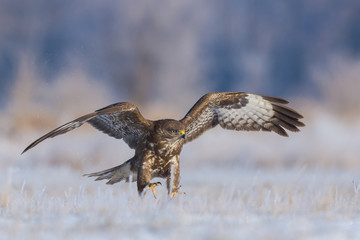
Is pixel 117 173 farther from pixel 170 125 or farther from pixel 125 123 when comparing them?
pixel 170 125

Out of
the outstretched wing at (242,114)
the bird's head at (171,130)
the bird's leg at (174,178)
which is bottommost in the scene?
the bird's leg at (174,178)

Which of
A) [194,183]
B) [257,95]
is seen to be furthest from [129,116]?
[194,183]

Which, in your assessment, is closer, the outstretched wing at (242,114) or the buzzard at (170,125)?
→ the buzzard at (170,125)

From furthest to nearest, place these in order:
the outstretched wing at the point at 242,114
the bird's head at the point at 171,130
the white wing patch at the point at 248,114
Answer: the white wing patch at the point at 248,114 < the outstretched wing at the point at 242,114 < the bird's head at the point at 171,130

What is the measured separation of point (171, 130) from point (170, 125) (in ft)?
0.24

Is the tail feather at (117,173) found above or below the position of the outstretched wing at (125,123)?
below

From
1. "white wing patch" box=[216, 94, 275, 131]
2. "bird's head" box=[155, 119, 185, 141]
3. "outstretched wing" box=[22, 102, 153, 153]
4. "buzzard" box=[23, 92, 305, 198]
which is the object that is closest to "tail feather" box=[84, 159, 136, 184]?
"buzzard" box=[23, 92, 305, 198]

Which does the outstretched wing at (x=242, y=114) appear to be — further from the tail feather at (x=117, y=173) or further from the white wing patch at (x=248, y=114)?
the tail feather at (x=117, y=173)

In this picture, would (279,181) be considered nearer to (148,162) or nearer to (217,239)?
(148,162)

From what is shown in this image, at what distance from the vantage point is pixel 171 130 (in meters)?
6.78

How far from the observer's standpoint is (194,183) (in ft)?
39.7

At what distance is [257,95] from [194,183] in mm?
4692

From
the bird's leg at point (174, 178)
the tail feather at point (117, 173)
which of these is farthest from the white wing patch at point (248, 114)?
the tail feather at point (117, 173)

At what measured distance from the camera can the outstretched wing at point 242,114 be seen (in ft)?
25.6
